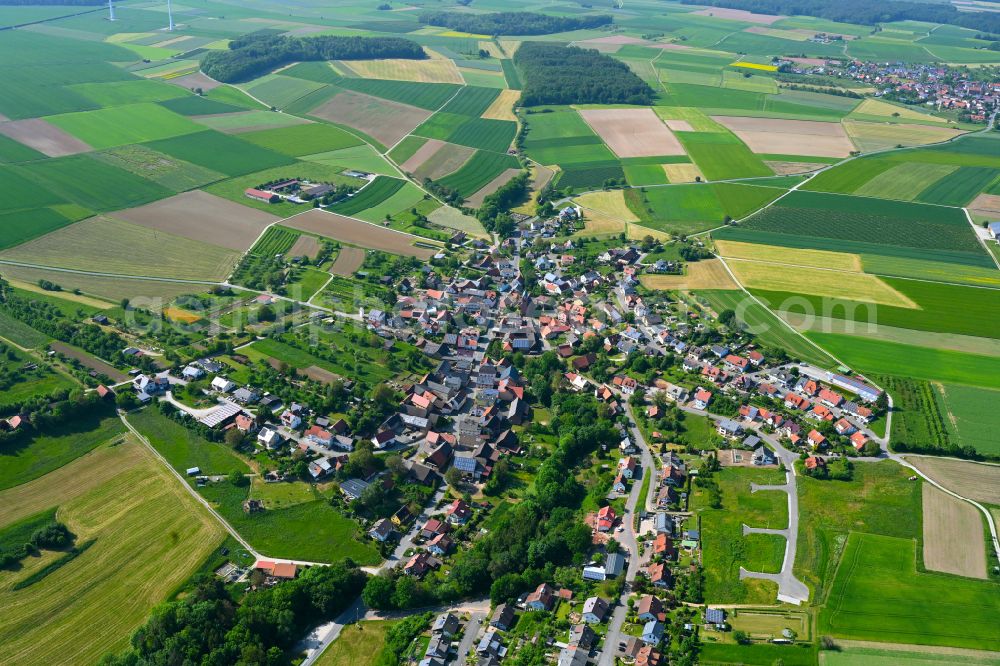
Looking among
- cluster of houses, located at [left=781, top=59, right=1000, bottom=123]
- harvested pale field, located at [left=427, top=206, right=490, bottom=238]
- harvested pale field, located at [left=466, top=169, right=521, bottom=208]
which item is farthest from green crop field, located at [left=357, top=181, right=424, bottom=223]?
cluster of houses, located at [left=781, top=59, right=1000, bottom=123]

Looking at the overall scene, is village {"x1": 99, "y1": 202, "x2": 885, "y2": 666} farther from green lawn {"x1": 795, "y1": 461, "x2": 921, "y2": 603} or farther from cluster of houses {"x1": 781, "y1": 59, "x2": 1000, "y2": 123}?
cluster of houses {"x1": 781, "y1": 59, "x2": 1000, "y2": 123}

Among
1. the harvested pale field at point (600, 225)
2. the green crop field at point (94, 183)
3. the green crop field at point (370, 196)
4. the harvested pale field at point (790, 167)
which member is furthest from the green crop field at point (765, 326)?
the green crop field at point (94, 183)

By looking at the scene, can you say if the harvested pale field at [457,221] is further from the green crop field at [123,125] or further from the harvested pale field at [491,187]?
the green crop field at [123,125]

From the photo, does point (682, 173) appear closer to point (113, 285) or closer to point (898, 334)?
point (898, 334)

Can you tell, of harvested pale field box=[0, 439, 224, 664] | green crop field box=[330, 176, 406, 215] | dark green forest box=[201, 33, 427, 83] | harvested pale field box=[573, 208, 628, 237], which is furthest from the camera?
dark green forest box=[201, 33, 427, 83]

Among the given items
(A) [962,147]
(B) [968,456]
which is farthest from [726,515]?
(A) [962,147]
